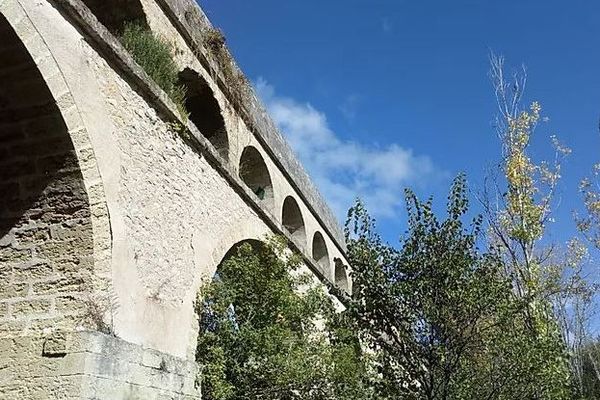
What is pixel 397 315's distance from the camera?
292 inches

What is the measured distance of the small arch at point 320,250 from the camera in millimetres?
14645

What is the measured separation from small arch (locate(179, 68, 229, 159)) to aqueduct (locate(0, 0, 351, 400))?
6.90 ft

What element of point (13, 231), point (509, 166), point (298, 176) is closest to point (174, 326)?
point (13, 231)

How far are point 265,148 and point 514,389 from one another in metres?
5.54

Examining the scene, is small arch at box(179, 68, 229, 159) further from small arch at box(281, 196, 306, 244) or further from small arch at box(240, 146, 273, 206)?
small arch at box(281, 196, 306, 244)

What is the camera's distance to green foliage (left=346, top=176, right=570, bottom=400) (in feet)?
22.7

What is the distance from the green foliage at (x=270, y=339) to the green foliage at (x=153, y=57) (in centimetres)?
204

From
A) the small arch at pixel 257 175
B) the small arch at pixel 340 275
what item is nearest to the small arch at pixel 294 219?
the small arch at pixel 257 175

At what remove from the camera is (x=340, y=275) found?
53.8 feet

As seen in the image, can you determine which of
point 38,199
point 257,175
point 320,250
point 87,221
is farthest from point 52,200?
point 320,250

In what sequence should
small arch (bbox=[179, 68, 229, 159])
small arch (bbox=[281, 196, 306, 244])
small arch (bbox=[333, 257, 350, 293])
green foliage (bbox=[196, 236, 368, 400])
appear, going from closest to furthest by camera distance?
green foliage (bbox=[196, 236, 368, 400]), small arch (bbox=[179, 68, 229, 159]), small arch (bbox=[281, 196, 306, 244]), small arch (bbox=[333, 257, 350, 293])

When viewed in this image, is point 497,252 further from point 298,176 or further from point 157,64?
point 298,176

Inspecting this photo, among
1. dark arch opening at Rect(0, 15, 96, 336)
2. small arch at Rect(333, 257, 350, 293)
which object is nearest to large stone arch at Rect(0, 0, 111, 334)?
dark arch opening at Rect(0, 15, 96, 336)

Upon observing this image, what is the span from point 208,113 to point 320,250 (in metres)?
6.96
